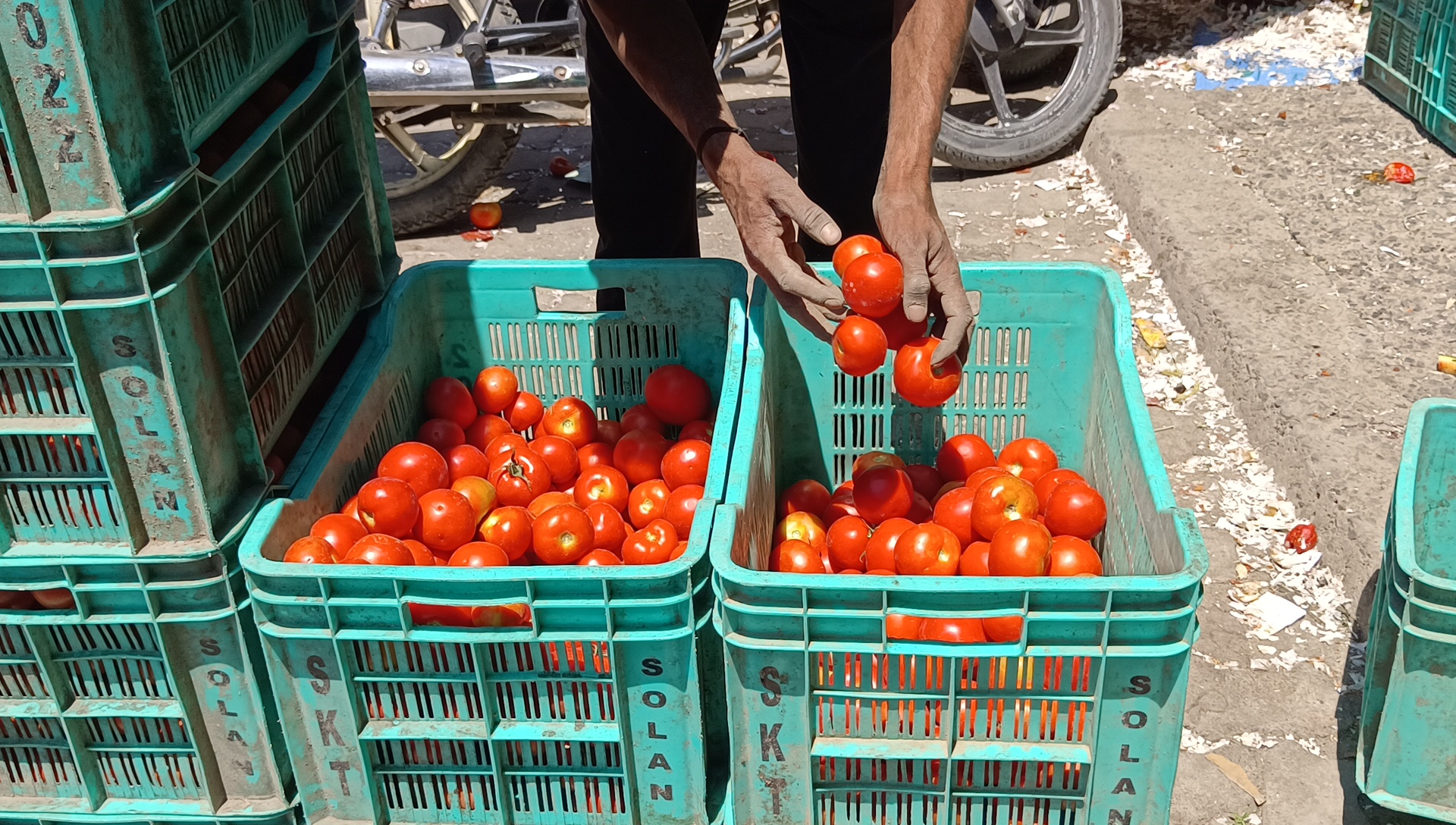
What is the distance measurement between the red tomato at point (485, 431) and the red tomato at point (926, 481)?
1042mm

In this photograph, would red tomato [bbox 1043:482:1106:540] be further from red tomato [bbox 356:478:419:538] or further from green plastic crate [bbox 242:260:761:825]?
red tomato [bbox 356:478:419:538]

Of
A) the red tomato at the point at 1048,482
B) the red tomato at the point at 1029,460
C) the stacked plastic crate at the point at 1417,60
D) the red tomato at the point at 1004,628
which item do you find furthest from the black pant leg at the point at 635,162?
the stacked plastic crate at the point at 1417,60

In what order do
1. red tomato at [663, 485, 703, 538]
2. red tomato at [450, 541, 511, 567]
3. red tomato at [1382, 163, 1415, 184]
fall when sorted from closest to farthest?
red tomato at [450, 541, 511, 567]
red tomato at [663, 485, 703, 538]
red tomato at [1382, 163, 1415, 184]

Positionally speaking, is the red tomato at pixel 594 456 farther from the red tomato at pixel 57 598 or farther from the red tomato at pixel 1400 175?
the red tomato at pixel 1400 175

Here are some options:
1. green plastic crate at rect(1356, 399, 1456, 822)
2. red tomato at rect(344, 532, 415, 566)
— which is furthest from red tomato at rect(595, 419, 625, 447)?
green plastic crate at rect(1356, 399, 1456, 822)

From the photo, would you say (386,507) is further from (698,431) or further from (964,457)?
(964,457)

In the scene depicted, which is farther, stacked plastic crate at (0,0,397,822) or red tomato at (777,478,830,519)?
red tomato at (777,478,830,519)

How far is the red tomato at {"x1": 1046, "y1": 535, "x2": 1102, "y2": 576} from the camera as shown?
235 cm

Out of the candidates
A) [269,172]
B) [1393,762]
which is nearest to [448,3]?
[269,172]

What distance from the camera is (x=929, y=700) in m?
2.03

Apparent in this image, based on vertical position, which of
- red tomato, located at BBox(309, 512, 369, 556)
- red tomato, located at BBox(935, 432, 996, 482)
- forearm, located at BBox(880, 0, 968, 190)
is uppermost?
forearm, located at BBox(880, 0, 968, 190)

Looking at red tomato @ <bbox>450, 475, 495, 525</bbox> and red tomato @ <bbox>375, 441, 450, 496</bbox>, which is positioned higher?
red tomato @ <bbox>375, 441, 450, 496</bbox>

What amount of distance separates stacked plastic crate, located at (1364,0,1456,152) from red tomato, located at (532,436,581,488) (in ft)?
14.0

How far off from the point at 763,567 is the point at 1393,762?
Answer: 4.33ft
